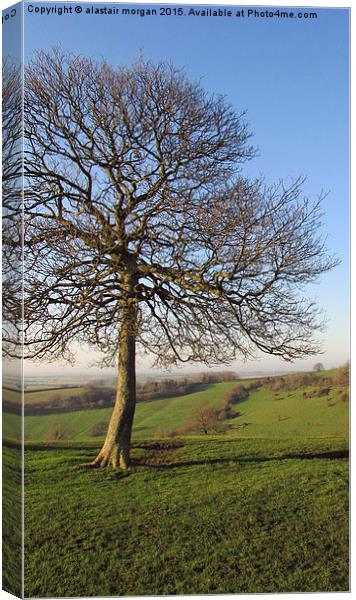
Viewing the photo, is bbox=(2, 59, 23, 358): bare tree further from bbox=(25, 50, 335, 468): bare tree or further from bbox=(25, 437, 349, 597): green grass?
bbox=(25, 437, 349, 597): green grass

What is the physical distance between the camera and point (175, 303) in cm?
789

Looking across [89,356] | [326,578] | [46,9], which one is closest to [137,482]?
[89,356]

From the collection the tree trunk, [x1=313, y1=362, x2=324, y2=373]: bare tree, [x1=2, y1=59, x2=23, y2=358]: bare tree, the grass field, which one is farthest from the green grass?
[x1=2, y1=59, x2=23, y2=358]: bare tree

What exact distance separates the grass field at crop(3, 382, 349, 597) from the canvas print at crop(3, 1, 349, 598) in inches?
0.7

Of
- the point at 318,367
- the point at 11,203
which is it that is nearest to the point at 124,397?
the point at 318,367

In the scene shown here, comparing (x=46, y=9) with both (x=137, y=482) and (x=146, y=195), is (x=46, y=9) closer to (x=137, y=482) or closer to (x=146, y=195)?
(x=146, y=195)

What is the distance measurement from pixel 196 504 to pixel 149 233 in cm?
268

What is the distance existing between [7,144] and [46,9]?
4.31 feet

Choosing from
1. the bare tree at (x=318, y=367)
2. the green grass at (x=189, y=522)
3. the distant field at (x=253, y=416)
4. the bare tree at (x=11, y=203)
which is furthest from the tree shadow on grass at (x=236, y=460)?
the bare tree at (x=11, y=203)

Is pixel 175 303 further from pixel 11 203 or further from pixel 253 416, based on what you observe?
pixel 11 203

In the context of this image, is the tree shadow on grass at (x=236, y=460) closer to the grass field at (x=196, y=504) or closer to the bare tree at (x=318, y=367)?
the grass field at (x=196, y=504)

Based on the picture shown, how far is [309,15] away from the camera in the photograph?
791 cm

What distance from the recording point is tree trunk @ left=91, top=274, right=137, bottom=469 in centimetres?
775

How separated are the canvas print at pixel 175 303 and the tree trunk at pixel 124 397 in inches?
0.8
